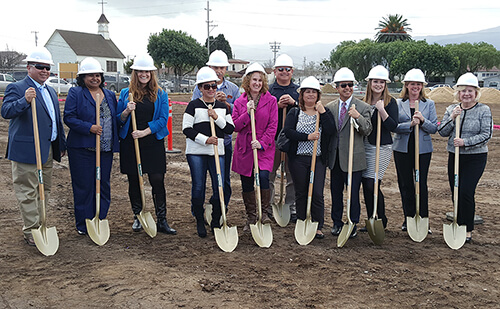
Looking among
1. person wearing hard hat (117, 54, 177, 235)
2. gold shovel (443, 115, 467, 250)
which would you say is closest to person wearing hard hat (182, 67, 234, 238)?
person wearing hard hat (117, 54, 177, 235)

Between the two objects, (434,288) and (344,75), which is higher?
(344,75)

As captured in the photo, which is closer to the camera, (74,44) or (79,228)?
(79,228)

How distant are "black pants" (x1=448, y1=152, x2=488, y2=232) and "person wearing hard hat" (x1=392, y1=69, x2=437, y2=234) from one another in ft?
1.34

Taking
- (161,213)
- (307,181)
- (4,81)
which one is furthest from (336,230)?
(4,81)

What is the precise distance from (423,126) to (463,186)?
874 mm

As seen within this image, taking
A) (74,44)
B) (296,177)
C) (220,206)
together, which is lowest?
(220,206)

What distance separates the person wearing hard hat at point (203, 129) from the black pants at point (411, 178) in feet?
7.39

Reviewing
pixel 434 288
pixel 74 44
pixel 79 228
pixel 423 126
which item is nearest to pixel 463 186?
pixel 423 126

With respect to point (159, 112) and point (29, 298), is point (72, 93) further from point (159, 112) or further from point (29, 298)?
point (29, 298)

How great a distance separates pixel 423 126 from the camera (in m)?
6.00

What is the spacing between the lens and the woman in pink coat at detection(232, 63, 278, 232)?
235 inches

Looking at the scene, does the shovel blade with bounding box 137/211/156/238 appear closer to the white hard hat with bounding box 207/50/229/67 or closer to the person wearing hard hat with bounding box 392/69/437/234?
the white hard hat with bounding box 207/50/229/67

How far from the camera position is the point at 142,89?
5.78 metres

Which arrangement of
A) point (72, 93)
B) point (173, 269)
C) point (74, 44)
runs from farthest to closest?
1. point (74, 44)
2. point (72, 93)
3. point (173, 269)
